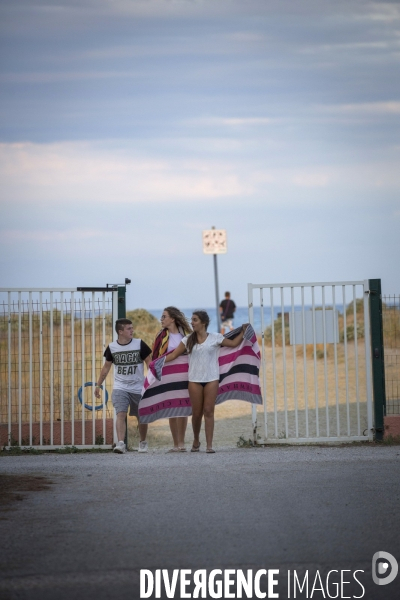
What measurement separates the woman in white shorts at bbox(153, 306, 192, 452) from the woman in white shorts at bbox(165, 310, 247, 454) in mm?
203

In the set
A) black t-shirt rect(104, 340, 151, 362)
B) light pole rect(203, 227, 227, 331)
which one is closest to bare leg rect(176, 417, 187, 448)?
black t-shirt rect(104, 340, 151, 362)

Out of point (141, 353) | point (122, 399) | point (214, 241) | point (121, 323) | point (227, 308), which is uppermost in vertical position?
point (214, 241)

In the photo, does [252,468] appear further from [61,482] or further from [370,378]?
[370,378]

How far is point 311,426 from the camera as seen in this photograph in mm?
16828

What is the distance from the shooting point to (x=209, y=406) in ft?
37.2

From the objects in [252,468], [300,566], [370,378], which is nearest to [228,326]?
[370,378]

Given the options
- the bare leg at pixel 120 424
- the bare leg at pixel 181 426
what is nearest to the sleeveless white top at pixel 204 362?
the bare leg at pixel 181 426

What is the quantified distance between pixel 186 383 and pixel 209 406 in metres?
0.59

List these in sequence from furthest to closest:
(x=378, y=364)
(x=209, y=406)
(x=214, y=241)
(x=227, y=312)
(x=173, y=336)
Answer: (x=227, y=312)
(x=214, y=241)
(x=378, y=364)
(x=173, y=336)
(x=209, y=406)

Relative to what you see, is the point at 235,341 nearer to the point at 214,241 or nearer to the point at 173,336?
the point at 173,336

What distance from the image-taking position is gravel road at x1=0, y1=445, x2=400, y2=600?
545cm

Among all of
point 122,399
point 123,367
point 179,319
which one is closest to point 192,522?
point 122,399

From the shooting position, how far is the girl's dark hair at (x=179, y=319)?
11680 millimetres

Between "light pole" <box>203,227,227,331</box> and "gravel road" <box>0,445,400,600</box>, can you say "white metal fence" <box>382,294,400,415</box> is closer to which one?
"gravel road" <box>0,445,400,600</box>
